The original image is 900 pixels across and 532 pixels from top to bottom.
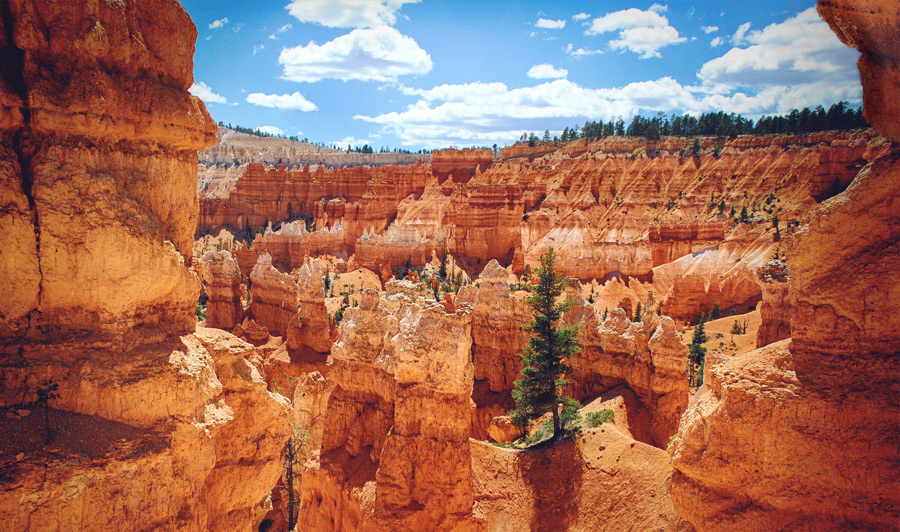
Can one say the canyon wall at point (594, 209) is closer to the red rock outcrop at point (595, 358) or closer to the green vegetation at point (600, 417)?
the red rock outcrop at point (595, 358)

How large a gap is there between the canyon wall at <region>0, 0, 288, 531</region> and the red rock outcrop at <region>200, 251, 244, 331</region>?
967 inches

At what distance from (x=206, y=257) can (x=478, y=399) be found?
63.0 ft

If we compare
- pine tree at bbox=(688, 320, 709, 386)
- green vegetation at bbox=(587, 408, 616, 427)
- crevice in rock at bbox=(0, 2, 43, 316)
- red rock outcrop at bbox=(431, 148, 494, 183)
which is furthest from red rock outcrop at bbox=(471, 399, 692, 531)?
red rock outcrop at bbox=(431, 148, 494, 183)

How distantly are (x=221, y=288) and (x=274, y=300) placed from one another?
305 cm

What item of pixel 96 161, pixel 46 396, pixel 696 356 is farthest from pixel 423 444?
pixel 696 356

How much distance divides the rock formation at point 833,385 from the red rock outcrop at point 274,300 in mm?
27092

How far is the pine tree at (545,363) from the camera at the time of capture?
53.2 feet

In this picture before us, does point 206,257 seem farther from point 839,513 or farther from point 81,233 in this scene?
point 839,513

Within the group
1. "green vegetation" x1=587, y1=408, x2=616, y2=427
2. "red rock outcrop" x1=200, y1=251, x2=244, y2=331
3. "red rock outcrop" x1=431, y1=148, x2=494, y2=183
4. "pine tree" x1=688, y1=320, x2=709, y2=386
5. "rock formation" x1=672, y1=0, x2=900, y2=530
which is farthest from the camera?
"red rock outcrop" x1=431, y1=148, x2=494, y2=183

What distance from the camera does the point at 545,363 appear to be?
16.3m

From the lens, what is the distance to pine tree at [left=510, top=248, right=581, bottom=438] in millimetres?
16219

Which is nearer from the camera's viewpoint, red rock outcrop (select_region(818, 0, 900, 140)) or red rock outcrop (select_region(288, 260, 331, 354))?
red rock outcrop (select_region(818, 0, 900, 140))

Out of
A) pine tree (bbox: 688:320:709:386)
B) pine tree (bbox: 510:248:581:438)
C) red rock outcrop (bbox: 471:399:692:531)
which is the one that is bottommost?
pine tree (bbox: 688:320:709:386)

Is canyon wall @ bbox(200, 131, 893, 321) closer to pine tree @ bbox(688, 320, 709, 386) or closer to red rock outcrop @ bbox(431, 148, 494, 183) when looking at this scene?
red rock outcrop @ bbox(431, 148, 494, 183)
